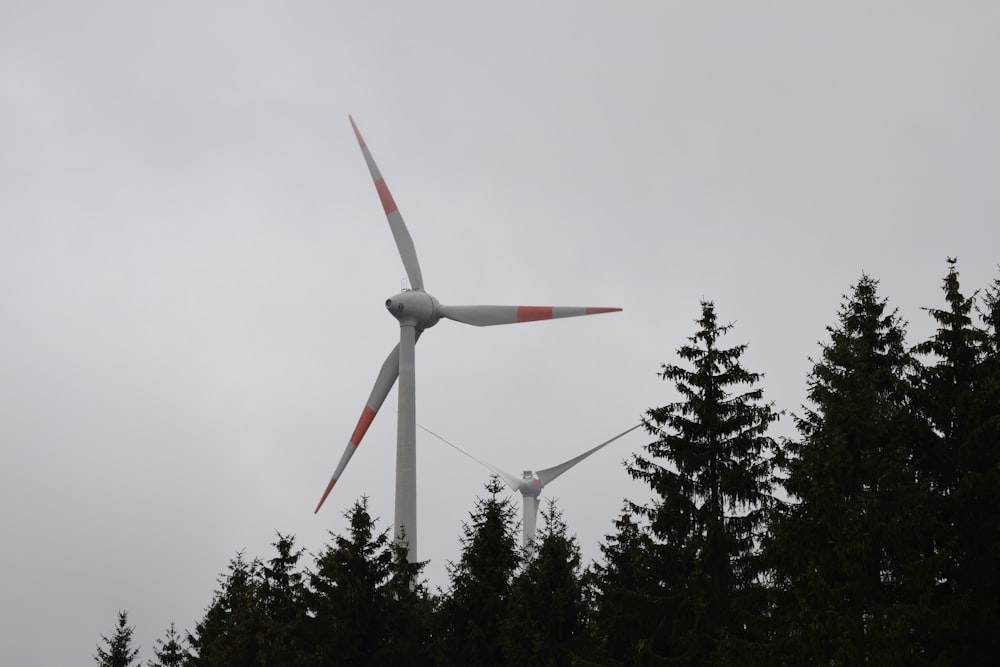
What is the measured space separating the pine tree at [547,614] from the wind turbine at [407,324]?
23.0 m

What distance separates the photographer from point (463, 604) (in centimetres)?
3578

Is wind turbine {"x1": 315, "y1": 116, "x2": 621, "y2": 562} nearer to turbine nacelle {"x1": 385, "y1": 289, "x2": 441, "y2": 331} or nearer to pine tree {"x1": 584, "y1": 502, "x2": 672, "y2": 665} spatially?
turbine nacelle {"x1": 385, "y1": 289, "x2": 441, "y2": 331}

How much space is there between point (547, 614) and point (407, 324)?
105 feet

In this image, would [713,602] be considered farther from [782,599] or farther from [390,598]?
[390,598]

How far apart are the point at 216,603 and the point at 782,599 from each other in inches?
1269

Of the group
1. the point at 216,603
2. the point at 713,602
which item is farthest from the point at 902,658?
the point at 216,603

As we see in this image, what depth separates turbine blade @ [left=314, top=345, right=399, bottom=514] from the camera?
6266 cm

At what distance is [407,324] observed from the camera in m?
63.0

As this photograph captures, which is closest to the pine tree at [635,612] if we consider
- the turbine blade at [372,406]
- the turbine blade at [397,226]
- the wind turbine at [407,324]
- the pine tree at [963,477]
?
the pine tree at [963,477]

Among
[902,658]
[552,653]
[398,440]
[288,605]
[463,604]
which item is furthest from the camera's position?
[398,440]

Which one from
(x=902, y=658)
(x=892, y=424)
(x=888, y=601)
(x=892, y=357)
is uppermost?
(x=892, y=357)

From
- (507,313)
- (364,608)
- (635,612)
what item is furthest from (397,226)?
(635,612)

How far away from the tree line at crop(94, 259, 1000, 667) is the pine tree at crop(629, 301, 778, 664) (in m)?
0.05

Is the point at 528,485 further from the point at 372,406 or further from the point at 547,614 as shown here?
the point at 547,614
